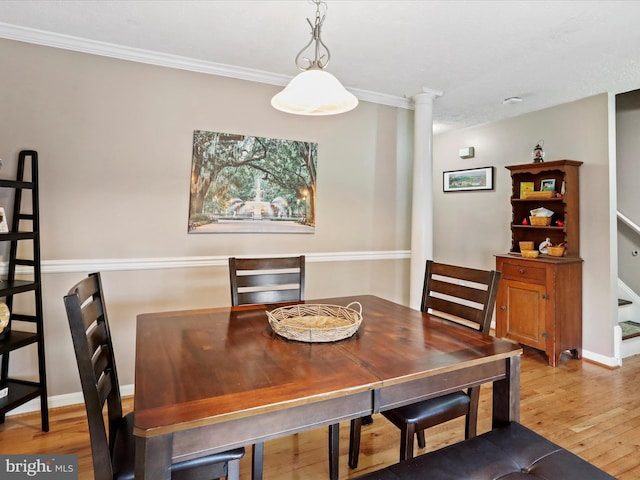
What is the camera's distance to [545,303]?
10.4 ft

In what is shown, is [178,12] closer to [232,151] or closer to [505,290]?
[232,151]

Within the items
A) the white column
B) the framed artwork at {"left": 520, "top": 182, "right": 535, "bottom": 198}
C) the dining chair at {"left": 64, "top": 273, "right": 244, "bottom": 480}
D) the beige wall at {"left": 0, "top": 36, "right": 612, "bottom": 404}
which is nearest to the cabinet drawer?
the beige wall at {"left": 0, "top": 36, "right": 612, "bottom": 404}

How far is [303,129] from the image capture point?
3020mm

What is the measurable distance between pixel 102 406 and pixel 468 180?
4.29 m

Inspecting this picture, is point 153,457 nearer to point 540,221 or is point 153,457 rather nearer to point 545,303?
point 545,303

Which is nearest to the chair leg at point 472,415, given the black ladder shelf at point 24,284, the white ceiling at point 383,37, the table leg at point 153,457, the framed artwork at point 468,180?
the table leg at point 153,457

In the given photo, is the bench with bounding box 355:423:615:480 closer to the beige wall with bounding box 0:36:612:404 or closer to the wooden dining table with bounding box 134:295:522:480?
the wooden dining table with bounding box 134:295:522:480

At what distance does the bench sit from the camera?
108 centimetres

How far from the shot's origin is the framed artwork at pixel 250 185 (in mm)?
2684

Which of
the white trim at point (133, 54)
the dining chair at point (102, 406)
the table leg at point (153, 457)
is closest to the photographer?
the table leg at point (153, 457)

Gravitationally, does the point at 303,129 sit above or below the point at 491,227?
above

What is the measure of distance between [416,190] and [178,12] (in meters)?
2.23

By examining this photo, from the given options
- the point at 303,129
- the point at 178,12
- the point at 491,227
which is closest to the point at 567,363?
the point at 491,227

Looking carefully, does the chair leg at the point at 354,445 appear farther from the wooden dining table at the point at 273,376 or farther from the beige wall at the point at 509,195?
the beige wall at the point at 509,195
